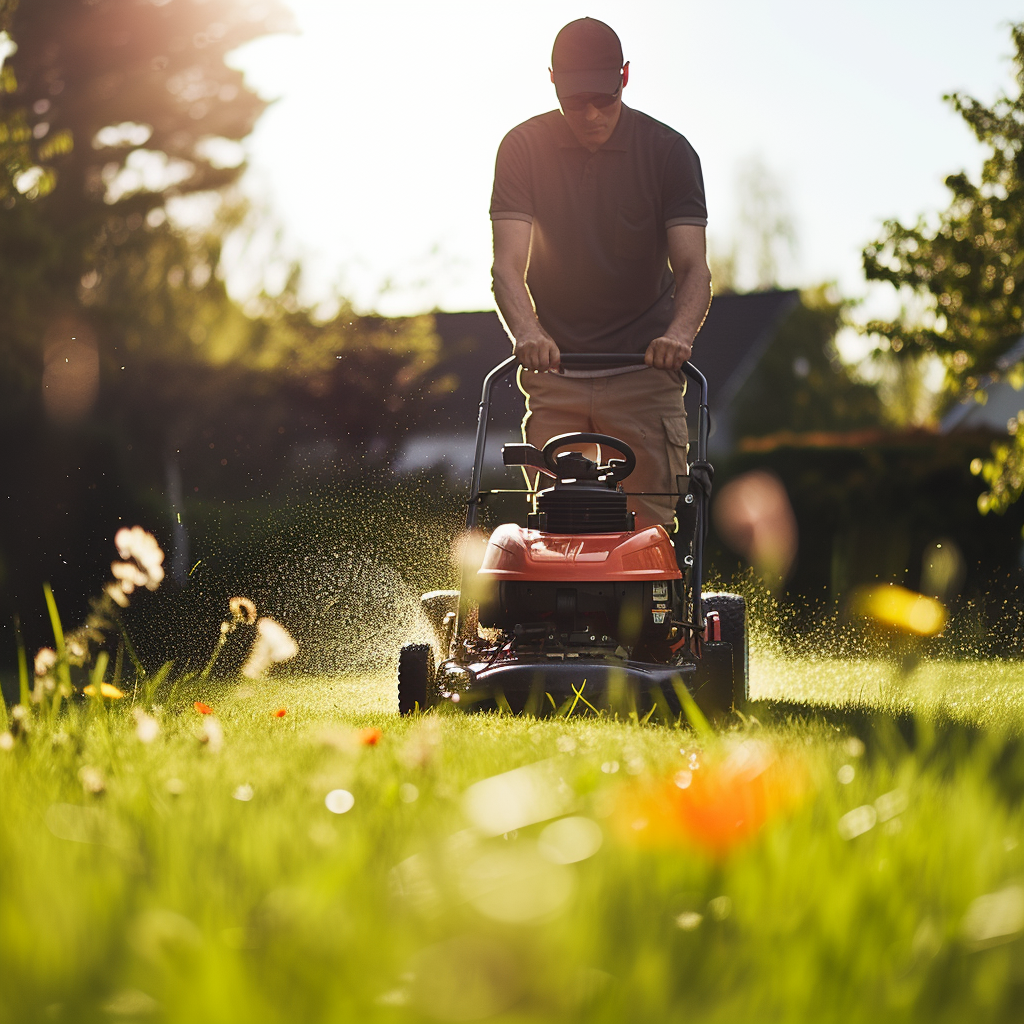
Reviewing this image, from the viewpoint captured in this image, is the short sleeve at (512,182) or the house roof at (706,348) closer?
the short sleeve at (512,182)

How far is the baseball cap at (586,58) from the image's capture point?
166 inches

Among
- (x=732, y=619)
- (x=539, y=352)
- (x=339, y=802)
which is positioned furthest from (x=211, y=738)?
(x=732, y=619)

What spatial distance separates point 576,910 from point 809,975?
0.23m

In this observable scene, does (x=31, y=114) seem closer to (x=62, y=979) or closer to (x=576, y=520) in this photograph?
(x=576, y=520)

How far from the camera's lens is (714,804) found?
1.63m

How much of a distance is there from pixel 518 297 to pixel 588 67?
0.84 meters

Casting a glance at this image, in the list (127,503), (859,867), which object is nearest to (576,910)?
(859,867)

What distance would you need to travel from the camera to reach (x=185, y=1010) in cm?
101

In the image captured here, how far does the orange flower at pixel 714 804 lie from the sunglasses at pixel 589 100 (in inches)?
120

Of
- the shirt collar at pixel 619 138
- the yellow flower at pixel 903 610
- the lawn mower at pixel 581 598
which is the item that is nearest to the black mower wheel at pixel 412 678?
the lawn mower at pixel 581 598

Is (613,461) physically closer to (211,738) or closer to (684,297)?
(684,297)

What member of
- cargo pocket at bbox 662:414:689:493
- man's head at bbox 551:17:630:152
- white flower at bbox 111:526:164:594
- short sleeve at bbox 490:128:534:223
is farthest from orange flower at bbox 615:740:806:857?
short sleeve at bbox 490:128:534:223

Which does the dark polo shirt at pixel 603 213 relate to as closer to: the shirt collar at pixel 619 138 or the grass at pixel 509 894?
the shirt collar at pixel 619 138

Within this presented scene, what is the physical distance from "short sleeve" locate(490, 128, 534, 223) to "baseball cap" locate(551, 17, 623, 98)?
1.31ft
